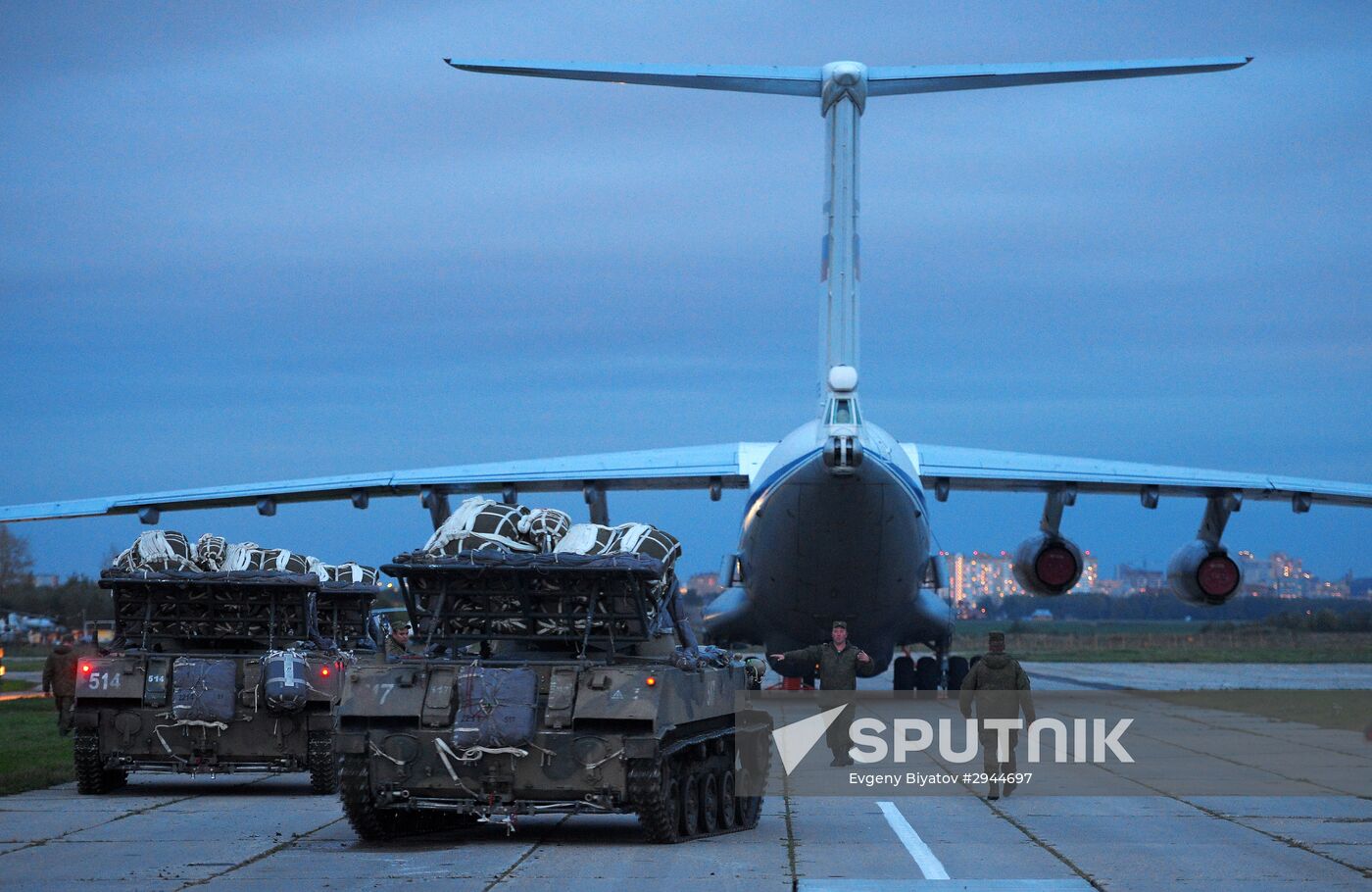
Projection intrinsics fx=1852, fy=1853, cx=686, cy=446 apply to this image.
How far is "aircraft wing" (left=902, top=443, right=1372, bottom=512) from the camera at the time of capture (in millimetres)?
29344

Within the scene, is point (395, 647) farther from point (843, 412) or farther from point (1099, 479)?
point (1099, 479)

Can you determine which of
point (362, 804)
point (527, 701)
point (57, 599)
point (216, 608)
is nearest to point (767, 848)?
point (527, 701)

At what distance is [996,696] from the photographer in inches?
666

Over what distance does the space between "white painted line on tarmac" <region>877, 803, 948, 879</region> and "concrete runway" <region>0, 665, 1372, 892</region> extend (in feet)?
0.06

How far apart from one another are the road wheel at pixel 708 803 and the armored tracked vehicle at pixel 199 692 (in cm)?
429

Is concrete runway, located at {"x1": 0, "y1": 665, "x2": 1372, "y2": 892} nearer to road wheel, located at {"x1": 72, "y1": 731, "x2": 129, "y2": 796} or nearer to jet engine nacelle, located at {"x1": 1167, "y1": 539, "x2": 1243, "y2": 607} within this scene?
road wheel, located at {"x1": 72, "y1": 731, "x2": 129, "y2": 796}

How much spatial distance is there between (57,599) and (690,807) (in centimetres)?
5967

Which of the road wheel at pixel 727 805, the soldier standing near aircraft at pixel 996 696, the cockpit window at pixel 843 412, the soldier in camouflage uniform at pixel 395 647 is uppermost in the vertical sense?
the cockpit window at pixel 843 412

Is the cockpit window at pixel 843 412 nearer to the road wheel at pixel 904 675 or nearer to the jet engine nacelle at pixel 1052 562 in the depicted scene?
the jet engine nacelle at pixel 1052 562

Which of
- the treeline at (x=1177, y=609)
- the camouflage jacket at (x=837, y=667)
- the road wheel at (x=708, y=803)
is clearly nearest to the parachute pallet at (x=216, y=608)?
the road wheel at (x=708, y=803)

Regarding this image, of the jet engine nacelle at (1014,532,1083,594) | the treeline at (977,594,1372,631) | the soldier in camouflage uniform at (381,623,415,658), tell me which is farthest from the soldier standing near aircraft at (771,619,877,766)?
the treeline at (977,594,1372,631)

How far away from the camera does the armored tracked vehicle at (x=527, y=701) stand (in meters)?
12.9

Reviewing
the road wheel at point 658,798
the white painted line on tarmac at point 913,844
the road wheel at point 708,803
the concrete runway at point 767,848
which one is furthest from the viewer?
the road wheel at point 708,803

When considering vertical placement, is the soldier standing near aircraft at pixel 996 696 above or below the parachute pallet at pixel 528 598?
below
